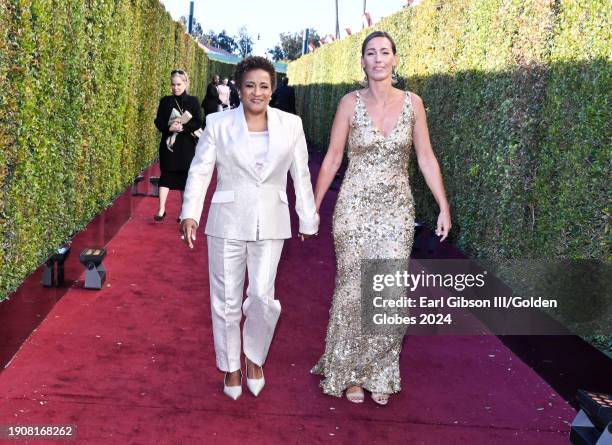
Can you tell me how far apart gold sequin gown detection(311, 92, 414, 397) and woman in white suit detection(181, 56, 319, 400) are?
380 mm

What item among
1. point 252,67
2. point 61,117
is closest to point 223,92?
point 61,117

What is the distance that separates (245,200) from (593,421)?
213 cm

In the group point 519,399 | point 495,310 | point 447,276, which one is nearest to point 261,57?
point 519,399

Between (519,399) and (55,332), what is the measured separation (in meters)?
3.19

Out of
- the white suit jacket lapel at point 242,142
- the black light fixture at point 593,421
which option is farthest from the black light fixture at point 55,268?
the black light fixture at point 593,421

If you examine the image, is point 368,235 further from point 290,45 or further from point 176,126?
point 290,45

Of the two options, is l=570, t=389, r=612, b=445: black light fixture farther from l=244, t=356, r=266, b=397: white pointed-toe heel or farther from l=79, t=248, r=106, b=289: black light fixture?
l=79, t=248, r=106, b=289: black light fixture

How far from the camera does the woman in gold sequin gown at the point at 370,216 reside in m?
4.82

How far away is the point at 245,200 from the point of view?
4.46 m

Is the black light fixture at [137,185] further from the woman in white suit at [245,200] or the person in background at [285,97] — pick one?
the woman in white suit at [245,200]

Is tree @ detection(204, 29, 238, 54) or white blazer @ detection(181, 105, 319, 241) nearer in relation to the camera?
white blazer @ detection(181, 105, 319, 241)

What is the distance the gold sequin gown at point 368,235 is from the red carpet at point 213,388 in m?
0.20

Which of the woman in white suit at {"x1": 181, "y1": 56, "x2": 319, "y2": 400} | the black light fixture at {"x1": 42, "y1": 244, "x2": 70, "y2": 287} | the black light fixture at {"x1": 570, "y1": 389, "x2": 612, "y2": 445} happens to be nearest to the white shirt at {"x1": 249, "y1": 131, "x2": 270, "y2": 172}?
the woman in white suit at {"x1": 181, "y1": 56, "x2": 319, "y2": 400}

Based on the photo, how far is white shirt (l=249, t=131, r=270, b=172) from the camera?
4480 millimetres
